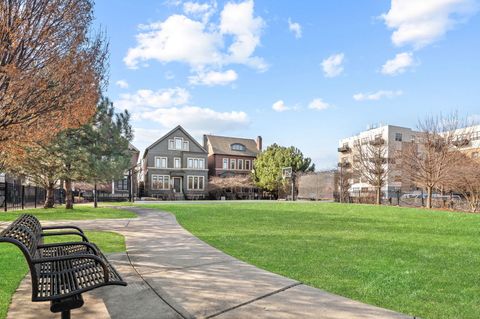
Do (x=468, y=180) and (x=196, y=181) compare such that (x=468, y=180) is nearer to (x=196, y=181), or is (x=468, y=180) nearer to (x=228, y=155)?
(x=196, y=181)

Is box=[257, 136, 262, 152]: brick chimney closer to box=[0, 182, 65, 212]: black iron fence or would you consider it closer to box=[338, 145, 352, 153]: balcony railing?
box=[338, 145, 352, 153]: balcony railing

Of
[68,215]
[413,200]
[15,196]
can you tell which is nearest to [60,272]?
[68,215]

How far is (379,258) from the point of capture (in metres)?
6.63

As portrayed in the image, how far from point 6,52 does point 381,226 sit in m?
11.0

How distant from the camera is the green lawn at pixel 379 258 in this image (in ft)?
14.2

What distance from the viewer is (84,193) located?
43312 millimetres

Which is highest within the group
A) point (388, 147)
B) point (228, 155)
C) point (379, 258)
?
point (388, 147)

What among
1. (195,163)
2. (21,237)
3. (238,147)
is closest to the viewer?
(21,237)

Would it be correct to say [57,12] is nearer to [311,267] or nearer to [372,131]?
[311,267]

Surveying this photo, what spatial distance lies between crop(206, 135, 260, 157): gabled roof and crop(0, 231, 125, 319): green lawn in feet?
153

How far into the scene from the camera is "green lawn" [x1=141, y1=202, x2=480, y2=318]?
432cm

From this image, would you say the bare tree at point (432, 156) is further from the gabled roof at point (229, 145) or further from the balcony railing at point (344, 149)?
the balcony railing at point (344, 149)

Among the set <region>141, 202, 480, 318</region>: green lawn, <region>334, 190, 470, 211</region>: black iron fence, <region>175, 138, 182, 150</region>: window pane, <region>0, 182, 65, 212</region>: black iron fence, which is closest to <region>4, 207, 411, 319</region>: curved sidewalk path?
<region>141, 202, 480, 318</region>: green lawn

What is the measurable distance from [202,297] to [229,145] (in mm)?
54125
